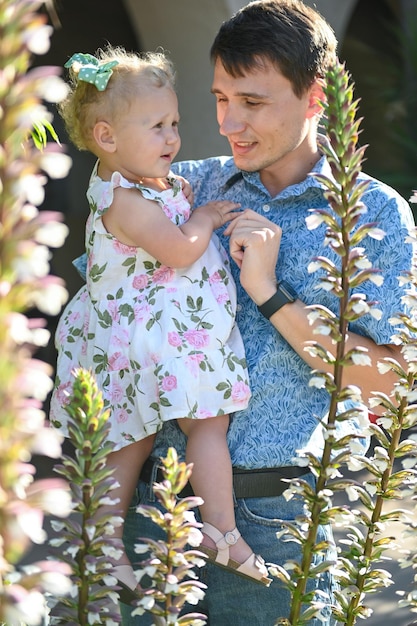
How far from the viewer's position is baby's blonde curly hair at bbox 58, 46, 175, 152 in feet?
8.63

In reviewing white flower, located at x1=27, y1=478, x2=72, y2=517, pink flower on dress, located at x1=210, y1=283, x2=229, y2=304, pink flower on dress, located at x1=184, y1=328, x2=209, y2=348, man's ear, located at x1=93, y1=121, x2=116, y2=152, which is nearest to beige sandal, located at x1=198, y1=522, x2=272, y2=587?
pink flower on dress, located at x1=184, y1=328, x2=209, y2=348

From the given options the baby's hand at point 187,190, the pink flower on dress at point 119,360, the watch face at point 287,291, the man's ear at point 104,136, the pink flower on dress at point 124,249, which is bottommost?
the pink flower on dress at point 119,360

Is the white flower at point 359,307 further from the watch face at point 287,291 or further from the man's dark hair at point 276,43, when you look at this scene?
the man's dark hair at point 276,43

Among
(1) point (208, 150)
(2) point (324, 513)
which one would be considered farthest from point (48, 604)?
(1) point (208, 150)

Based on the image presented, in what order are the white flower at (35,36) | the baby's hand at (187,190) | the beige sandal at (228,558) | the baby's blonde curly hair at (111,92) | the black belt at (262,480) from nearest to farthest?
the white flower at (35,36), the beige sandal at (228,558), the black belt at (262,480), the baby's blonde curly hair at (111,92), the baby's hand at (187,190)

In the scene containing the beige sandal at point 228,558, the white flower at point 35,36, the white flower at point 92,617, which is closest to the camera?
the white flower at point 35,36

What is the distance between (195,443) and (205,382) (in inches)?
5.9

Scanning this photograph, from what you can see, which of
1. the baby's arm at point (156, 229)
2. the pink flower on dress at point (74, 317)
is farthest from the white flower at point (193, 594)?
the pink flower on dress at point (74, 317)

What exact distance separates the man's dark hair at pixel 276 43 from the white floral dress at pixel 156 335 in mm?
376

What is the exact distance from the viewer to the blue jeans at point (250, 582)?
8.33 ft

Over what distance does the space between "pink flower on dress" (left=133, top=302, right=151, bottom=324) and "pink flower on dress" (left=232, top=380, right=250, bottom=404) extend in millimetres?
276

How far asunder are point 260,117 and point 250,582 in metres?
1.15

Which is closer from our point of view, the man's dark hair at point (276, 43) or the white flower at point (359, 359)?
the white flower at point (359, 359)

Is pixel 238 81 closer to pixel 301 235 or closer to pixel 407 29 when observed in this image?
pixel 301 235
